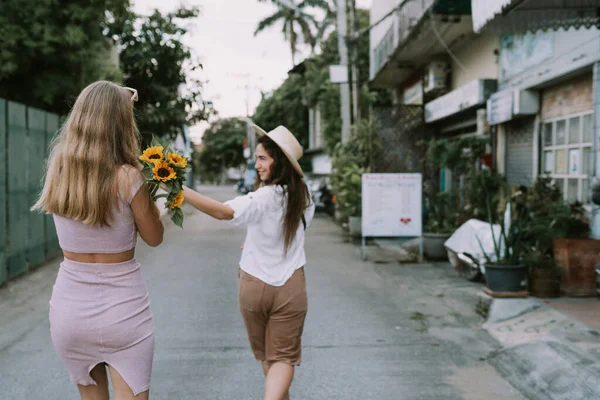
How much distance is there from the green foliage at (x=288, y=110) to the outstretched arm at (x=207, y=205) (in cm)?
3544

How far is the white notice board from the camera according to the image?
1089 centimetres

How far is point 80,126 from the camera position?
2443 millimetres

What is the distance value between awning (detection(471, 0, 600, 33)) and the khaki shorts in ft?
13.0

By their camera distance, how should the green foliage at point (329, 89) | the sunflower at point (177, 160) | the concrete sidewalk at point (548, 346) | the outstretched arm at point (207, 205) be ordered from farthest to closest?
the green foliage at point (329, 89) < the concrete sidewalk at point (548, 346) < the outstretched arm at point (207, 205) < the sunflower at point (177, 160)

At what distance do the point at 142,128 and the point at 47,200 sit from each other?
14.2 metres

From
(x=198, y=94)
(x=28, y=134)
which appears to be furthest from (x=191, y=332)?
(x=198, y=94)

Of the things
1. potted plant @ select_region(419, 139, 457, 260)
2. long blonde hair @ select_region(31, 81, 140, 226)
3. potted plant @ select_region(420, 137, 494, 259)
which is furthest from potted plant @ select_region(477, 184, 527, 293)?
long blonde hair @ select_region(31, 81, 140, 226)

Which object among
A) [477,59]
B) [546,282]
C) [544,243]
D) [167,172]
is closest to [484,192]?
[544,243]

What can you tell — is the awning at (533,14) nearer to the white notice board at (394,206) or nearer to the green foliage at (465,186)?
the green foliage at (465,186)

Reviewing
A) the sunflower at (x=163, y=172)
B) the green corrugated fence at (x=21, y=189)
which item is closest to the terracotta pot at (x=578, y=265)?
the sunflower at (x=163, y=172)

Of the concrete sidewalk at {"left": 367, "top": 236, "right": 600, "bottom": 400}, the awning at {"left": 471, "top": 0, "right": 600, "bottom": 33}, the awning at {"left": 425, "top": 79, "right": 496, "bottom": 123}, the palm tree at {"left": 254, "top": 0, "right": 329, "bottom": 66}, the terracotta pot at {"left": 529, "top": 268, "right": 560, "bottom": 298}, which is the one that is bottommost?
the concrete sidewalk at {"left": 367, "top": 236, "right": 600, "bottom": 400}

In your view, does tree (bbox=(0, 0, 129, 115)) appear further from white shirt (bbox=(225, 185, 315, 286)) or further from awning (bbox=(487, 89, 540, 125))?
white shirt (bbox=(225, 185, 315, 286))

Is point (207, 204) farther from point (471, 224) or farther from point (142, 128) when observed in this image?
point (142, 128)

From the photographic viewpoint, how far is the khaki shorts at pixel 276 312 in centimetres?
344
